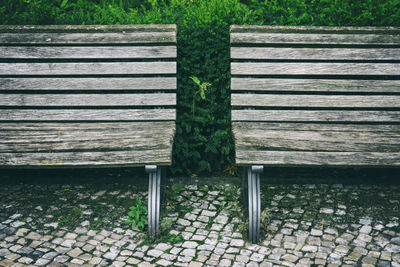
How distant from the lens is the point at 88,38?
340 cm

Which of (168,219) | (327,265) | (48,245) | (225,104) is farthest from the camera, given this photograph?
(225,104)

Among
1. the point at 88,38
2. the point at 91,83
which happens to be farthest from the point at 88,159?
the point at 88,38

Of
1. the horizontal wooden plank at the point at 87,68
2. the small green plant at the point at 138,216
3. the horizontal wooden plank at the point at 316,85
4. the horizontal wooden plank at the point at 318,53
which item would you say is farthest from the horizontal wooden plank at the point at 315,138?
the small green plant at the point at 138,216

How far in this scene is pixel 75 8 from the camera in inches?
163

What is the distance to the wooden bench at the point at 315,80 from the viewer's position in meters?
3.28

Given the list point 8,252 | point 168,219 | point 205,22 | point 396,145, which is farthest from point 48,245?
point 396,145

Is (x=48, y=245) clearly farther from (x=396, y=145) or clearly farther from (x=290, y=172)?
(x=396, y=145)

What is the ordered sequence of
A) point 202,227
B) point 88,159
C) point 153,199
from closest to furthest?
point 88,159 < point 153,199 < point 202,227

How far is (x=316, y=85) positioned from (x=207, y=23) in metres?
1.04

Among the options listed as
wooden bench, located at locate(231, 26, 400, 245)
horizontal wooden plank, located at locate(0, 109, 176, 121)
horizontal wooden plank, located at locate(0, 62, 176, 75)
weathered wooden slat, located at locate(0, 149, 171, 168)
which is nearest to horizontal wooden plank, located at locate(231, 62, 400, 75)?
wooden bench, located at locate(231, 26, 400, 245)

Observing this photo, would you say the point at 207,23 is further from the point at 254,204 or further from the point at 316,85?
the point at 254,204

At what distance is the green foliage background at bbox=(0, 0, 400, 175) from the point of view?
3588 millimetres

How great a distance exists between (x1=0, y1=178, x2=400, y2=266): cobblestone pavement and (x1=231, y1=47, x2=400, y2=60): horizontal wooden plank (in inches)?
45.6

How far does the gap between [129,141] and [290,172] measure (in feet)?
5.65
